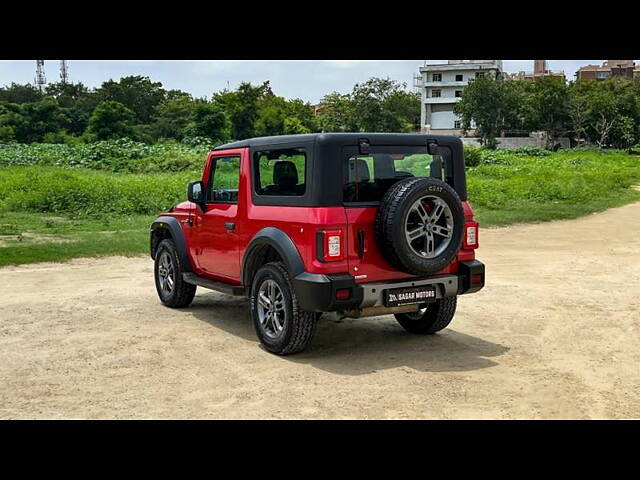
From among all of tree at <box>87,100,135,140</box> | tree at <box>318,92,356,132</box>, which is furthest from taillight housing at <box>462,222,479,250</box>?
tree at <box>318,92,356,132</box>

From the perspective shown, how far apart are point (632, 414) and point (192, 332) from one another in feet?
14.8

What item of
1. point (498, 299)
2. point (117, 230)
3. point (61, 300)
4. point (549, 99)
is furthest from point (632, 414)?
point (549, 99)

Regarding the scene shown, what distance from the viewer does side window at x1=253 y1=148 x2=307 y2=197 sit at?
21.7 ft

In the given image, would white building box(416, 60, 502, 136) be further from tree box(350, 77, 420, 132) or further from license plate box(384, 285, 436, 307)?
license plate box(384, 285, 436, 307)

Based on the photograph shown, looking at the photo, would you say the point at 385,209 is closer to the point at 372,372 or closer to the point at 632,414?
the point at 372,372

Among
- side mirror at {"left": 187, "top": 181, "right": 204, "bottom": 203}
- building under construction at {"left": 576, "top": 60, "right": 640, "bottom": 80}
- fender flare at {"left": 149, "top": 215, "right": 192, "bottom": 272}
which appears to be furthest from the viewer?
building under construction at {"left": 576, "top": 60, "right": 640, "bottom": 80}

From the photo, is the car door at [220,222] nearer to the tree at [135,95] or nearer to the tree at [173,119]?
the tree at [173,119]

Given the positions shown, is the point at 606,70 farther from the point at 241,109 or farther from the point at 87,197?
the point at 87,197

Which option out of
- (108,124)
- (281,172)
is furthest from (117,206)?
(108,124)

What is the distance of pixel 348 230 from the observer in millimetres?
6289

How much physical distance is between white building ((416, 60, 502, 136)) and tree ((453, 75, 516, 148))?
1649cm

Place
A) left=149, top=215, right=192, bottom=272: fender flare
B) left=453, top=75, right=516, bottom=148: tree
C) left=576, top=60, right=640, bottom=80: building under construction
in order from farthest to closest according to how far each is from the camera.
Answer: left=576, top=60, right=640, bottom=80: building under construction, left=453, top=75, right=516, bottom=148: tree, left=149, top=215, right=192, bottom=272: fender flare

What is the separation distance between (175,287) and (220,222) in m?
1.50
